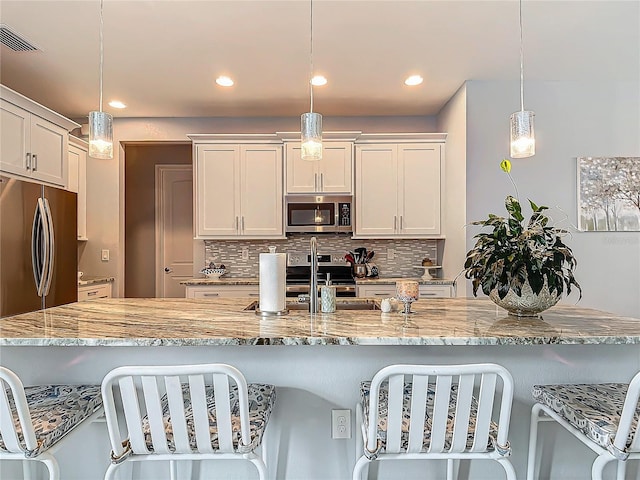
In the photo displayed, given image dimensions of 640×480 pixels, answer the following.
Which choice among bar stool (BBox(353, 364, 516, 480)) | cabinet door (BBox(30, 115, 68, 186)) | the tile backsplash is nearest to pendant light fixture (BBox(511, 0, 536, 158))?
bar stool (BBox(353, 364, 516, 480))

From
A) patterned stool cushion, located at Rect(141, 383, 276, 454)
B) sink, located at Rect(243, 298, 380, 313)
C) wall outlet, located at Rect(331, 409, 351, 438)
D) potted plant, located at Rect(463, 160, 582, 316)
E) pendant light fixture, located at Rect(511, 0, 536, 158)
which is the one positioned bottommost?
wall outlet, located at Rect(331, 409, 351, 438)

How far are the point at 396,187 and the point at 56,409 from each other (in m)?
3.40

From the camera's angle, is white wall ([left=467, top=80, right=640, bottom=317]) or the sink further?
white wall ([left=467, top=80, right=640, bottom=317])

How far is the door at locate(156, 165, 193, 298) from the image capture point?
533 centimetres

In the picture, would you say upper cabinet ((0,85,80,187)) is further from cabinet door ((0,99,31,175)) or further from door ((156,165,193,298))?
door ((156,165,193,298))

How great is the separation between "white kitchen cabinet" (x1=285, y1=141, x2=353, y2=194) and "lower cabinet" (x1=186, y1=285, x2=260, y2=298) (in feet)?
3.52

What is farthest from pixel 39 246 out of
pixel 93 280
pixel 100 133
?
pixel 100 133

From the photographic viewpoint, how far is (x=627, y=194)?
11.6 ft

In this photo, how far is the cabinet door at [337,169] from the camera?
4.07 metres

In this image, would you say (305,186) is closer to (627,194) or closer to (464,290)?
(464,290)

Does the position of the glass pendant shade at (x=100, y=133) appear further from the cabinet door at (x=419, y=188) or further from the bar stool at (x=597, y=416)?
the cabinet door at (x=419, y=188)

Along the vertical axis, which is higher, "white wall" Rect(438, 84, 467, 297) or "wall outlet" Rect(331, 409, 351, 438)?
"white wall" Rect(438, 84, 467, 297)

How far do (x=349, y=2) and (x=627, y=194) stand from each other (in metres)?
2.97

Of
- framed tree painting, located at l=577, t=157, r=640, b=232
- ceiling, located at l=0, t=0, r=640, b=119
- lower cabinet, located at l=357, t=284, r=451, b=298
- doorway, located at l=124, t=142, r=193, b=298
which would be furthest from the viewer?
doorway, located at l=124, t=142, r=193, b=298
